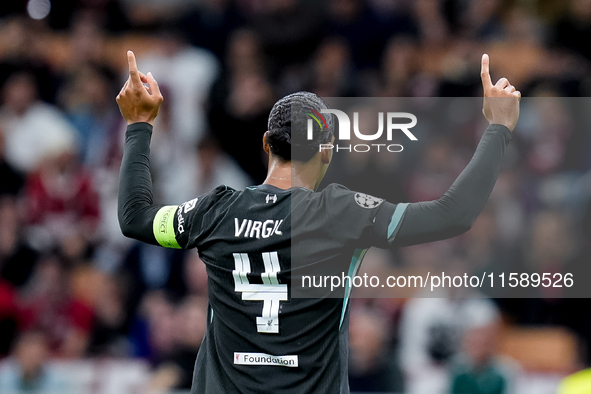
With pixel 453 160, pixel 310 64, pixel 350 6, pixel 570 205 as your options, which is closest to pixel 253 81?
pixel 310 64

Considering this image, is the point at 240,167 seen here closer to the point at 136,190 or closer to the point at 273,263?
the point at 136,190

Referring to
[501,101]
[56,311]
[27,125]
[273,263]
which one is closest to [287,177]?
[273,263]

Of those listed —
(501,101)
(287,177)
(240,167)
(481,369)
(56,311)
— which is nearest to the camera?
(501,101)

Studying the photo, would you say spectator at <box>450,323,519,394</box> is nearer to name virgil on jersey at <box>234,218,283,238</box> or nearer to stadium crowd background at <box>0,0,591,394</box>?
stadium crowd background at <box>0,0,591,394</box>

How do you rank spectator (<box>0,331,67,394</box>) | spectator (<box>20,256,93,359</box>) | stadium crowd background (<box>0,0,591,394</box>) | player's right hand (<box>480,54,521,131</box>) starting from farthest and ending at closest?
spectator (<box>20,256,93,359</box>)
spectator (<box>0,331,67,394</box>)
stadium crowd background (<box>0,0,591,394</box>)
player's right hand (<box>480,54,521,131</box>)

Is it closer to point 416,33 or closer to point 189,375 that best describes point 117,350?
point 189,375

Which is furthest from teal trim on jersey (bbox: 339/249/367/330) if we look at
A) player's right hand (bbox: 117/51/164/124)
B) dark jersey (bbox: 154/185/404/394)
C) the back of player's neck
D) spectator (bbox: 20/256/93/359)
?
spectator (bbox: 20/256/93/359)

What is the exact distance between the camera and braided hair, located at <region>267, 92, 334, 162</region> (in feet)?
9.73

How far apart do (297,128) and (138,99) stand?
28.2 inches

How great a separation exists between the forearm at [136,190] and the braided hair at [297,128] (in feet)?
1.81

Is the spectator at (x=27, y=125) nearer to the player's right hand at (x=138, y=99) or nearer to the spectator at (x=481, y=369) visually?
the spectator at (x=481, y=369)

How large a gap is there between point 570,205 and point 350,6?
4003 millimetres

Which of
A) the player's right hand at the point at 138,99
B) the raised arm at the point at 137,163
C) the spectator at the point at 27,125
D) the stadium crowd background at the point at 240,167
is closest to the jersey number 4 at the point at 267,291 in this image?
the raised arm at the point at 137,163

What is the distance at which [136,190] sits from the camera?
3.06 m
